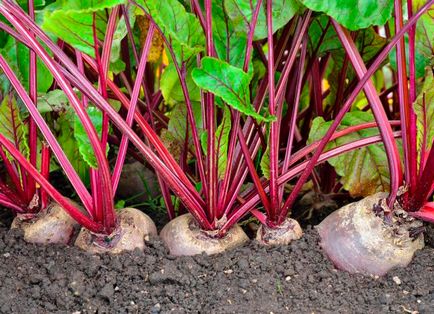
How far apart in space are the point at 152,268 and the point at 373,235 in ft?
1.59

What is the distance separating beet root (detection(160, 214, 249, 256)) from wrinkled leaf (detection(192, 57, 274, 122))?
34cm

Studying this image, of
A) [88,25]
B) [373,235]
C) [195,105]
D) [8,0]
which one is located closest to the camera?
[88,25]

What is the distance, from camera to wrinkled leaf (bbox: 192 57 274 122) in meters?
1.26

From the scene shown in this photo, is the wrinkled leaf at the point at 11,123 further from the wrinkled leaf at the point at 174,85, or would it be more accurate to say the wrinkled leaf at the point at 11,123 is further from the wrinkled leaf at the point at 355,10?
the wrinkled leaf at the point at 355,10

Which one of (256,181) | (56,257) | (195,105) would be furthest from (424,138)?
(56,257)

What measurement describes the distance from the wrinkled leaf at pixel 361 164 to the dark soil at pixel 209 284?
0.71 ft

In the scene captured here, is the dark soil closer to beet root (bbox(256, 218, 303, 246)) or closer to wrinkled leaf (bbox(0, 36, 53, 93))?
beet root (bbox(256, 218, 303, 246))

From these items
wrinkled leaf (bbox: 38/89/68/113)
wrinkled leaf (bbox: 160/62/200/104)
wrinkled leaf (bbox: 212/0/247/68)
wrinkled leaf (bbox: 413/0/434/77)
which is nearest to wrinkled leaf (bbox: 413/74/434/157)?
wrinkled leaf (bbox: 413/0/434/77)

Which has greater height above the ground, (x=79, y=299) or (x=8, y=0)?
(x=8, y=0)

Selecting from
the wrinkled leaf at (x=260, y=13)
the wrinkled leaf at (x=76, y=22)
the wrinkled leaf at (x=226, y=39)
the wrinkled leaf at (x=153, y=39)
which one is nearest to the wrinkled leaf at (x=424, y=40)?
the wrinkled leaf at (x=260, y=13)

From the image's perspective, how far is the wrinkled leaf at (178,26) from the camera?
48.5 inches

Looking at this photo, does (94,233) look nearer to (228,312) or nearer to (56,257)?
(56,257)

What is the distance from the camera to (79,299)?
136 centimetres

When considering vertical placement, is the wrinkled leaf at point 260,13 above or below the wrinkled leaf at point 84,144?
above
